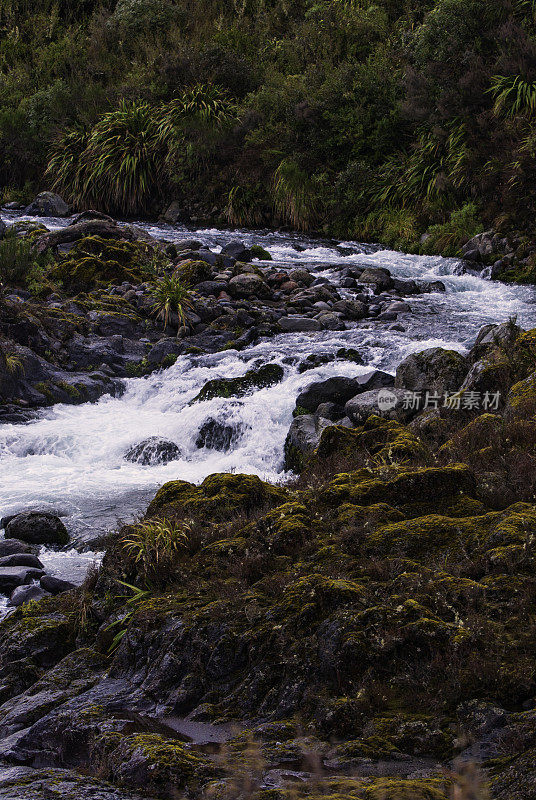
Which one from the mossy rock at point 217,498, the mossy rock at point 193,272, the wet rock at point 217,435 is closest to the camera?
the mossy rock at point 217,498

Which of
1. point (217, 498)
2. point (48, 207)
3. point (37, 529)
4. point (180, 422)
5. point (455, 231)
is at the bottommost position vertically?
point (180, 422)

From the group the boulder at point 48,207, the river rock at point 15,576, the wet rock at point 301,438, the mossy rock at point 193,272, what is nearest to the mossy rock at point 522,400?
the wet rock at point 301,438

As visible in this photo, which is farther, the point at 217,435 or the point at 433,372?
the point at 217,435

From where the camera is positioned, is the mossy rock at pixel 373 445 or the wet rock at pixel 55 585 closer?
the mossy rock at pixel 373 445

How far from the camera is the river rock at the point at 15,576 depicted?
5.73m

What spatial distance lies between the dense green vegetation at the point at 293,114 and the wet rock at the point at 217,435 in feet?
32.2

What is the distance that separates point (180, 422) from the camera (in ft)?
33.2

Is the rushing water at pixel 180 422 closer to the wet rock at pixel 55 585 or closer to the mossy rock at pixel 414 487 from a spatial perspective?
the wet rock at pixel 55 585

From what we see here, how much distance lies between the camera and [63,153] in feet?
81.8

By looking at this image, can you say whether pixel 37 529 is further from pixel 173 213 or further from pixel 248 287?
pixel 173 213

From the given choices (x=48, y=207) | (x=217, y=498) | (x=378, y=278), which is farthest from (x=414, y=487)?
(x=48, y=207)

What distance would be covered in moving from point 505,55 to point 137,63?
15.1 meters

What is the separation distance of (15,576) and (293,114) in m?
18.6

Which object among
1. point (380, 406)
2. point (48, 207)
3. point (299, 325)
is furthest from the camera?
point (48, 207)
